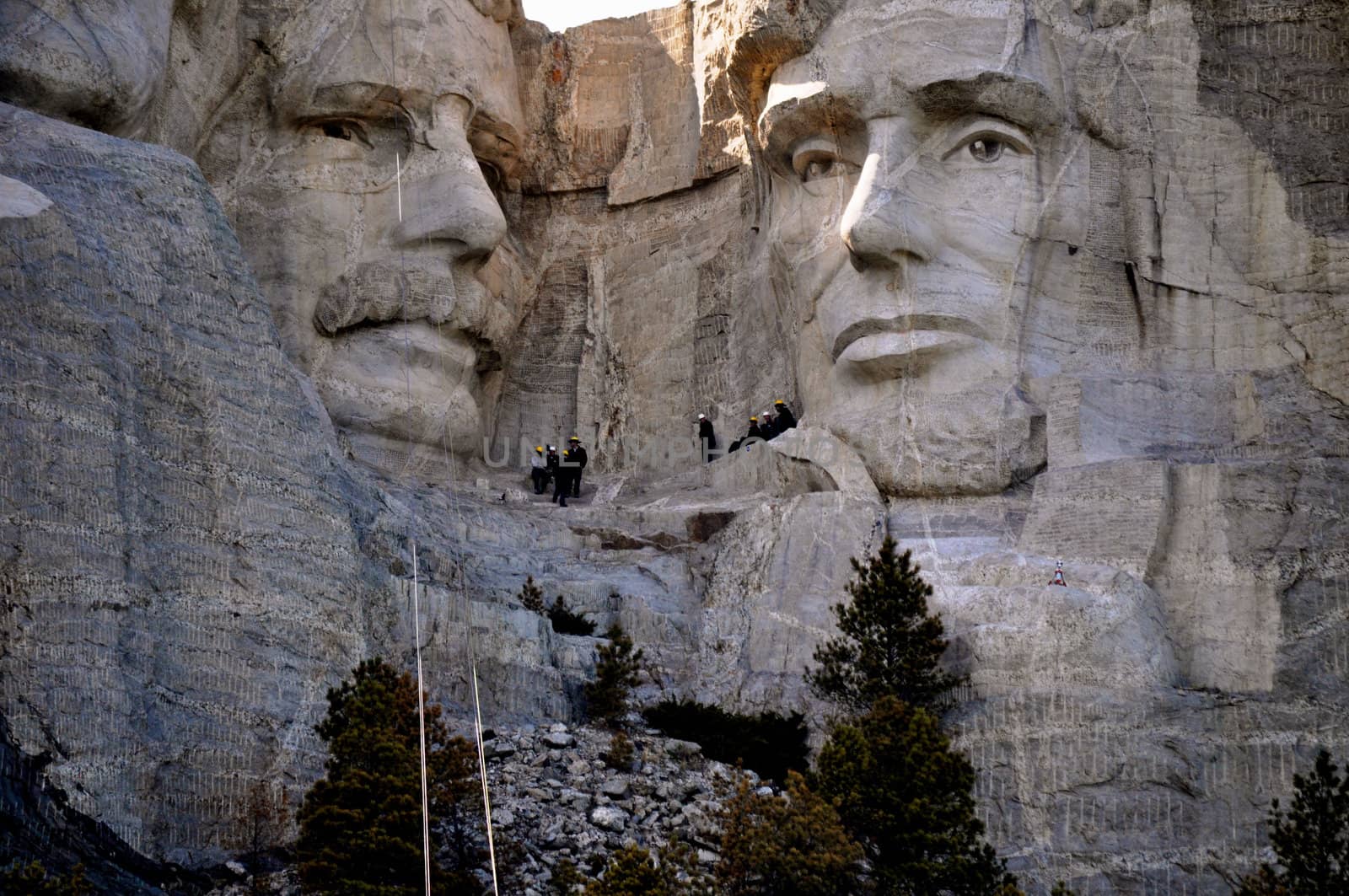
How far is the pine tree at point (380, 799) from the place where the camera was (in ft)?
62.7

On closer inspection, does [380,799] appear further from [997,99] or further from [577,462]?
[997,99]

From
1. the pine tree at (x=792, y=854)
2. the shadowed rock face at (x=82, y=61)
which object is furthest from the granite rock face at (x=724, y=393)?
the pine tree at (x=792, y=854)

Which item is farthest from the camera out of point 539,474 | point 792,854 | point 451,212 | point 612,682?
point 539,474

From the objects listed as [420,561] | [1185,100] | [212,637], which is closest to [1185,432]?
[1185,100]

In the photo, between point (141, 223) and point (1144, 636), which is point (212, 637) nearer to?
point (141, 223)

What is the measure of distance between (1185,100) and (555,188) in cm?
753

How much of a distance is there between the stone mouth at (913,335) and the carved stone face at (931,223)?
16 millimetres

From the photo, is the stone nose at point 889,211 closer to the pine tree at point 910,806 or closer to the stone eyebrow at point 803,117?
the stone eyebrow at point 803,117

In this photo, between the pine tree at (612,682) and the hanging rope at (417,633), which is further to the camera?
the pine tree at (612,682)

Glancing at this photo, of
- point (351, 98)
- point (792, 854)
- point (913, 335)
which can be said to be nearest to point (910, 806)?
point (792, 854)

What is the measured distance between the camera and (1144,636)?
22656mm

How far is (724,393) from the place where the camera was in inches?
1139

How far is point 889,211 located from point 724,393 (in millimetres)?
3739

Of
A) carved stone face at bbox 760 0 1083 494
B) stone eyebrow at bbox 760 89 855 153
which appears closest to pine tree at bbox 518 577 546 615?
carved stone face at bbox 760 0 1083 494
